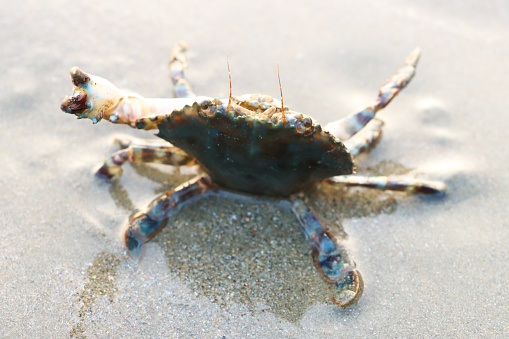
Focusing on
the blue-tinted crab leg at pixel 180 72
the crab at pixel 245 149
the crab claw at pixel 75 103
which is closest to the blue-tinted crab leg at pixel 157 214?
the crab at pixel 245 149

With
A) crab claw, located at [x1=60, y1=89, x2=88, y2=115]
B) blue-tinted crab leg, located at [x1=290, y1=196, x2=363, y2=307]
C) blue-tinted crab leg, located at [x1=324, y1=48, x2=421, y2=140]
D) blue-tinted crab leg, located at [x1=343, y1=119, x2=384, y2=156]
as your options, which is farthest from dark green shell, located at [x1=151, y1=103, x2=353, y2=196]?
blue-tinted crab leg, located at [x1=343, y1=119, x2=384, y2=156]

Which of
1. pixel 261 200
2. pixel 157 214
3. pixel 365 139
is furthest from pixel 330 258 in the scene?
pixel 157 214

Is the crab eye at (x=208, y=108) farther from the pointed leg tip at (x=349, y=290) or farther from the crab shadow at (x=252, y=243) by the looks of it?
the pointed leg tip at (x=349, y=290)

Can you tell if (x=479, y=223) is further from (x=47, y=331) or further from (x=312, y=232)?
(x=47, y=331)

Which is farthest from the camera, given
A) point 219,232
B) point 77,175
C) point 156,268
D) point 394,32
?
point 394,32

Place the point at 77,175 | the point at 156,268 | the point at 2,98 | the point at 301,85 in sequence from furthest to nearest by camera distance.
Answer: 1. the point at 301,85
2. the point at 2,98
3. the point at 77,175
4. the point at 156,268

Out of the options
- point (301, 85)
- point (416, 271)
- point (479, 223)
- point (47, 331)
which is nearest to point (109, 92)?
point (47, 331)
